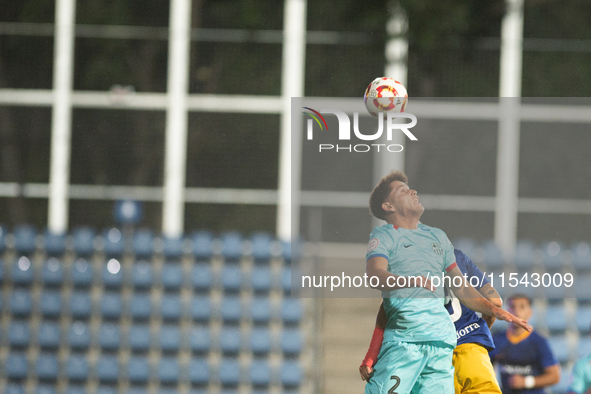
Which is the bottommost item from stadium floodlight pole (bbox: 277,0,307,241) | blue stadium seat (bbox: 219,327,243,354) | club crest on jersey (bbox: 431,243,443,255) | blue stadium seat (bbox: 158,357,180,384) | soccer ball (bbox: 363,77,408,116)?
blue stadium seat (bbox: 158,357,180,384)

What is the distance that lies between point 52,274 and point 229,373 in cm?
267

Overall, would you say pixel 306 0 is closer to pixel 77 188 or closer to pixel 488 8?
pixel 488 8

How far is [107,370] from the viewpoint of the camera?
8664 millimetres

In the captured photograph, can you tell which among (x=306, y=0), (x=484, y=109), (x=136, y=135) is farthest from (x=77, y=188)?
(x=484, y=109)

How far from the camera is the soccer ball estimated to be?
2510 mm

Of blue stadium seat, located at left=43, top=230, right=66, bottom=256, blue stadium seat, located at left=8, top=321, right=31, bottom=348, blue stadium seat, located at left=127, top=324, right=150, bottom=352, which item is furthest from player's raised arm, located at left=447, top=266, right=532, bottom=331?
blue stadium seat, located at left=8, top=321, right=31, bottom=348

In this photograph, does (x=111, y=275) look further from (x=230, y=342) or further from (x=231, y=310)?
(x=230, y=342)

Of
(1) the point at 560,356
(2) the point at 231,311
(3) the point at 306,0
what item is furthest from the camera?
(3) the point at 306,0

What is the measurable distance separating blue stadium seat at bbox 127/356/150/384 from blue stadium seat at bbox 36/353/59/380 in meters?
0.94

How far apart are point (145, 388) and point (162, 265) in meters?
1.57

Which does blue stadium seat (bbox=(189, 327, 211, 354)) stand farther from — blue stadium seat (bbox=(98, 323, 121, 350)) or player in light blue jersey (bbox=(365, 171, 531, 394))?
player in light blue jersey (bbox=(365, 171, 531, 394))

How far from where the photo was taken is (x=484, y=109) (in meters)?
9.29

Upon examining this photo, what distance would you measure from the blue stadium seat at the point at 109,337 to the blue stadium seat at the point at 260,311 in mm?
1742

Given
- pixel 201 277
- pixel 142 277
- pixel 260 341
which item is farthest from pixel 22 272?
pixel 260 341
